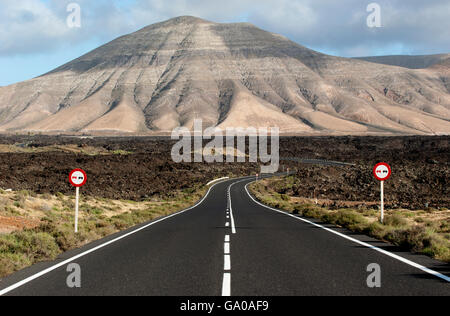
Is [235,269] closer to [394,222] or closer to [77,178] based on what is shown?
[77,178]

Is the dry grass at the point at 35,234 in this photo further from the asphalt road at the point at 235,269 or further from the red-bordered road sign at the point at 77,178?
the red-bordered road sign at the point at 77,178

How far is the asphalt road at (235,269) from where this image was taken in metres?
7.56

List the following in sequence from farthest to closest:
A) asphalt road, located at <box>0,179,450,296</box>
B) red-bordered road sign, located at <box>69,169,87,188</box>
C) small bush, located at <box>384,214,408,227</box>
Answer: small bush, located at <box>384,214,408,227</box>
red-bordered road sign, located at <box>69,169,87,188</box>
asphalt road, located at <box>0,179,450,296</box>

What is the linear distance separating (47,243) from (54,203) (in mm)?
18769

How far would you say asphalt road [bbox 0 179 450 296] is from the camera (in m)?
7.56

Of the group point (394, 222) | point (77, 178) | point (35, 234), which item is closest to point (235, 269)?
point (35, 234)

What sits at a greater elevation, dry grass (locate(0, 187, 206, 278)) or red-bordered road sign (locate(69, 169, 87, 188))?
red-bordered road sign (locate(69, 169, 87, 188))

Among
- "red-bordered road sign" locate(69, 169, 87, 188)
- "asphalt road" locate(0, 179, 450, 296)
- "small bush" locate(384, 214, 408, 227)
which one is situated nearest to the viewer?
"asphalt road" locate(0, 179, 450, 296)

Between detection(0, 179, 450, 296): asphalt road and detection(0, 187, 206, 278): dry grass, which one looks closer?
detection(0, 179, 450, 296): asphalt road

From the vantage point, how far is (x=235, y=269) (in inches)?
364

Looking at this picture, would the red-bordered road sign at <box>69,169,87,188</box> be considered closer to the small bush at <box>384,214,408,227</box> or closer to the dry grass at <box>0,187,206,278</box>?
the dry grass at <box>0,187,206,278</box>

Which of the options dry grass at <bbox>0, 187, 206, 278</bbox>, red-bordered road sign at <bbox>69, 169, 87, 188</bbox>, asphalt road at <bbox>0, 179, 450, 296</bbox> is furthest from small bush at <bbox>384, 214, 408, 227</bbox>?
red-bordered road sign at <bbox>69, 169, 87, 188</bbox>

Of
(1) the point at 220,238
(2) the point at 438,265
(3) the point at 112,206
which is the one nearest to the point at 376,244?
(2) the point at 438,265
